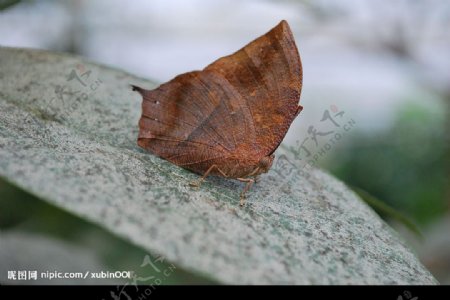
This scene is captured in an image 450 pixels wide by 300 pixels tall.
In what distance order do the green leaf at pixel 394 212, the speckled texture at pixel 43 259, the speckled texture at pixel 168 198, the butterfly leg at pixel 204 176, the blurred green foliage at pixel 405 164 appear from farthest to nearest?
the blurred green foliage at pixel 405 164 → the green leaf at pixel 394 212 → the butterfly leg at pixel 204 176 → the speckled texture at pixel 43 259 → the speckled texture at pixel 168 198

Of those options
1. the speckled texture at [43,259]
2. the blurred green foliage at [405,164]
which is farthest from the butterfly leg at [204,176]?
the blurred green foliage at [405,164]

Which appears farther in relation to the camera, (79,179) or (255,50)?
(255,50)

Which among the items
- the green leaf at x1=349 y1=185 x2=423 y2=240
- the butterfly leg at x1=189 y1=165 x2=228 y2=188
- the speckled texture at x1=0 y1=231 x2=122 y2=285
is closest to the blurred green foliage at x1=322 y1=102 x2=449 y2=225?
the green leaf at x1=349 y1=185 x2=423 y2=240

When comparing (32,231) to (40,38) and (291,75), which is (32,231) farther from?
(40,38)

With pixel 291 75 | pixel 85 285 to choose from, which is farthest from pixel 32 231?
pixel 291 75

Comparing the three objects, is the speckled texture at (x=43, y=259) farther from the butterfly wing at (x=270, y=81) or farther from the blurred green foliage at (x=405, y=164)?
the blurred green foliage at (x=405, y=164)

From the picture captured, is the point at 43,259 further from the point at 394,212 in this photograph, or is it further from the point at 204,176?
the point at 394,212
